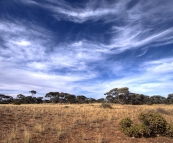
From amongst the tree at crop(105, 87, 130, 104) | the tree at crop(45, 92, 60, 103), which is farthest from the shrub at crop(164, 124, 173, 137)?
the tree at crop(45, 92, 60, 103)

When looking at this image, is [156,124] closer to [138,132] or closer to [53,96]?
[138,132]

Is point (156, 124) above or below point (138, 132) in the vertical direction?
above

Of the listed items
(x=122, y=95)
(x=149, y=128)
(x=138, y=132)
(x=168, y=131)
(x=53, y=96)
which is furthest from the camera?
(x=53, y=96)

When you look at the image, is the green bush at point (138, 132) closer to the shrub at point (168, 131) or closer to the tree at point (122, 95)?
the shrub at point (168, 131)

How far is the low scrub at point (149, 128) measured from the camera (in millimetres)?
8836

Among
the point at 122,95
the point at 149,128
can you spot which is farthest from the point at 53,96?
the point at 149,128

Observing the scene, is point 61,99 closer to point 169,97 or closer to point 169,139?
point 169,97

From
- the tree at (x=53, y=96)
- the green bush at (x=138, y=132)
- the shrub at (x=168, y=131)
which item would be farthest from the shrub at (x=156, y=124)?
the tree at (x=53, y=96)

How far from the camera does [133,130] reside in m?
8.82

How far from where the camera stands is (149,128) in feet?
31.4

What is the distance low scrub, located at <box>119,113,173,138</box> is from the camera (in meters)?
8.84

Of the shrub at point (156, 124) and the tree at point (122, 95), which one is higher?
the tree at point (122, 95)

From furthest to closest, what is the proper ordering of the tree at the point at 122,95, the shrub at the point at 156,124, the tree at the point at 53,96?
1. the tree at the point at 53,96
2. the tree at the point at 122,95
3. the shrub at the point at 156,124

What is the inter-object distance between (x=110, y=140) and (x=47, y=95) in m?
72.1
